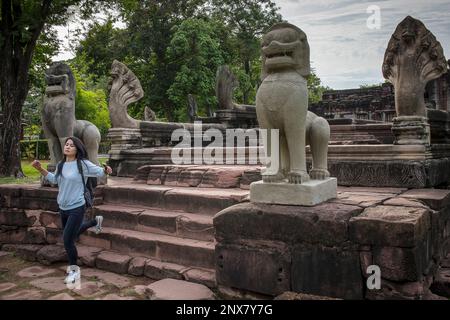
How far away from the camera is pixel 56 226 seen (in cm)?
524

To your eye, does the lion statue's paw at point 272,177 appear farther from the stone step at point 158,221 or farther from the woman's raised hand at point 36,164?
the woman's raised hand at point 36,164

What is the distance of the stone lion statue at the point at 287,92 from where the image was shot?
3273mm

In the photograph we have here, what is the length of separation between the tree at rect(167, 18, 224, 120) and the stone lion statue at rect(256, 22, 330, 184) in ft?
59.3

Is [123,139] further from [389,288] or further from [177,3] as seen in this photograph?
[177,3]

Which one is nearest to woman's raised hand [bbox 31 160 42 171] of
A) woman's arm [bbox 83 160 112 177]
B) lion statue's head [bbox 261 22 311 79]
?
woman's arm [bbox 83 160 112 177]

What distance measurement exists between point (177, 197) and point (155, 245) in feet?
2.33

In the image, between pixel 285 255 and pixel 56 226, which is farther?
pixel 56 226

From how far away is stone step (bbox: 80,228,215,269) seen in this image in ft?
12.9

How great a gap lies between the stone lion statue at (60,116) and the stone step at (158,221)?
3.17ft

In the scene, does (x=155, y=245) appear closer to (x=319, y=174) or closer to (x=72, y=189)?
(x=72, y=189)

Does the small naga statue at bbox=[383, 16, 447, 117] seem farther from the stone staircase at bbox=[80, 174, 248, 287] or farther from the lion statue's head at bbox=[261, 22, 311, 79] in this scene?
the stone staircase at bbox=[80, 174, 248, 287]

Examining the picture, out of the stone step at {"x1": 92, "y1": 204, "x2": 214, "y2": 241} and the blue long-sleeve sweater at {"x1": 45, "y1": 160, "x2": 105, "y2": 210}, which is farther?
the stone step at {"x1": 92, "y1": 204, "x2": 214, "y2": 241}
